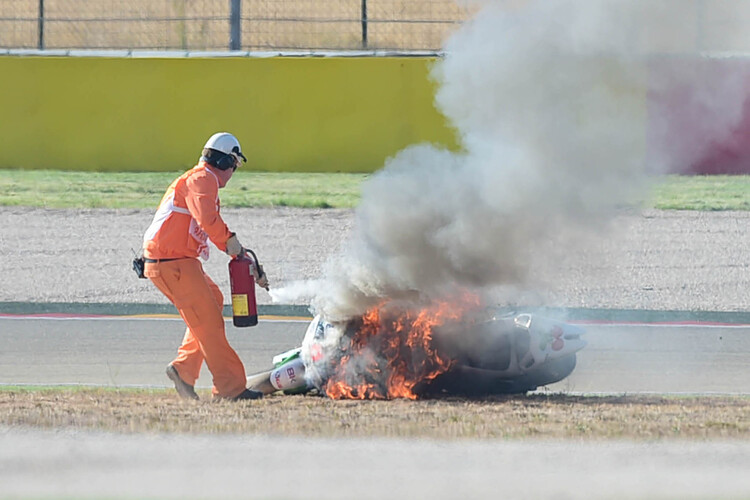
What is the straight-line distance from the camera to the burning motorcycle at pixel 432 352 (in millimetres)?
7969

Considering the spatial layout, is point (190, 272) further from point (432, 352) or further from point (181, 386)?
point (432, 352)

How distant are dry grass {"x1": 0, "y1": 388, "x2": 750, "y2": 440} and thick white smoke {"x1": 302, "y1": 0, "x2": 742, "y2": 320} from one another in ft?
2.79

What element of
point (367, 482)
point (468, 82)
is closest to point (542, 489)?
point (367, 482)

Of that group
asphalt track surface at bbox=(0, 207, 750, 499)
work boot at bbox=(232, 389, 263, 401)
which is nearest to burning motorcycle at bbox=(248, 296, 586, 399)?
work boot at bbox=(232, 389, 263, 401)

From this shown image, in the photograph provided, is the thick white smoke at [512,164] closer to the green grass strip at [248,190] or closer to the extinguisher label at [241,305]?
the extinguisher label at [241,305]

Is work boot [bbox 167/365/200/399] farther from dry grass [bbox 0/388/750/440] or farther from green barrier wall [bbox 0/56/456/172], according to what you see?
green barrier wall [bbox 0/56/456/172]

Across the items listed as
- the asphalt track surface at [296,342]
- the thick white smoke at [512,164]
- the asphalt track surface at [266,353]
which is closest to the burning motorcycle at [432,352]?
the thick white smoke at [512,164]

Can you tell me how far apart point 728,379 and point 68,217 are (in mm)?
9715

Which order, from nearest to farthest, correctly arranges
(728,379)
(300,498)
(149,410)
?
(300,498), (149,410), (728,379)

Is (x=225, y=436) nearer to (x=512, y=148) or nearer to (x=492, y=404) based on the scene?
(x=492, y=404)

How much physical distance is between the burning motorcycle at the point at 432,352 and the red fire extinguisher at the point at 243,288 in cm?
45

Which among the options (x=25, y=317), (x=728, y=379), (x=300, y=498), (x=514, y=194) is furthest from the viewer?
(x=25, y=317)

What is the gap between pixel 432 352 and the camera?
7.94 meters

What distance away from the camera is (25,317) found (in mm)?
12039
